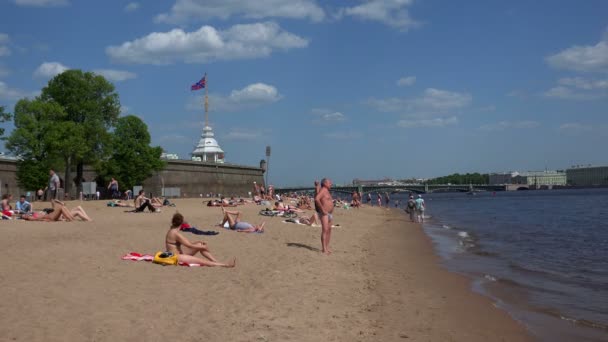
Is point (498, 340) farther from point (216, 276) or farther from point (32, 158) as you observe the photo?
point (32, 158)

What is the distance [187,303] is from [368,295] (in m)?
3.16

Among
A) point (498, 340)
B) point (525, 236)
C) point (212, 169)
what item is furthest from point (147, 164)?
point (498, 340)

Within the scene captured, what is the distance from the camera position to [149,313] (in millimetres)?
6090

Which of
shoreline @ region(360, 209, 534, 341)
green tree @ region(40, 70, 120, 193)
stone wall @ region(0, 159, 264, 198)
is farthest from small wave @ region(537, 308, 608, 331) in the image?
stone wall @ region(0, 159, 264, 198)

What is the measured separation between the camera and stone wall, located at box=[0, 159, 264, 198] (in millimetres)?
38875

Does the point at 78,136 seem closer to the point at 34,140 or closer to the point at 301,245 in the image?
the point at 34,140

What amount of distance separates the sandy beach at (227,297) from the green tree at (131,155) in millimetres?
32245

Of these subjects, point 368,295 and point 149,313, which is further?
point 368,295

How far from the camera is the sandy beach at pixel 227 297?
5641 millimetres

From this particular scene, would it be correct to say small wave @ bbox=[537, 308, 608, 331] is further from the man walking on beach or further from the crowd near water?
the man walking on beach

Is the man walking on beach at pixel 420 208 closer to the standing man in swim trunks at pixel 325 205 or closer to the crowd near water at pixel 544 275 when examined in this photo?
the crowd near water at pixel 544 275

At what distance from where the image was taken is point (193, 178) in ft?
201

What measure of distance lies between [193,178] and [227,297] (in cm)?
5518

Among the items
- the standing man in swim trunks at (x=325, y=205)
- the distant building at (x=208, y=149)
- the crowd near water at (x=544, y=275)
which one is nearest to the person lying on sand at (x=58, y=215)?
the standing man in swim trunks at (x=325, y=205)
